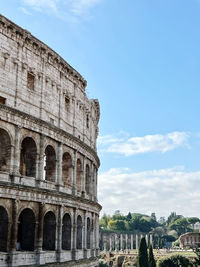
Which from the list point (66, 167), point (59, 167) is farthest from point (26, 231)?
point (66, 167)

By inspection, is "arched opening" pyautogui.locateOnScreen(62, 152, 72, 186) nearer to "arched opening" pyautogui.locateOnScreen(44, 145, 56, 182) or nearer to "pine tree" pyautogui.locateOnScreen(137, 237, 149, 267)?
"arched opening" pyautogui.locateOnScreen(44, 145, 56, 182)

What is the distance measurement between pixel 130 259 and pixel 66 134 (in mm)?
59686

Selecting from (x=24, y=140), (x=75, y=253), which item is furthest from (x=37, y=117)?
(x=75, y=253)

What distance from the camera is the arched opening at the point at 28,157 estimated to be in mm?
21844

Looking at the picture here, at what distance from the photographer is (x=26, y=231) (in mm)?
21422

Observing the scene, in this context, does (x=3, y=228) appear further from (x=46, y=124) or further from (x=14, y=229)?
(x=46, y=124)

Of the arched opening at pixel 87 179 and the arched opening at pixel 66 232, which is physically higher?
the arched opening at pixel 87 179

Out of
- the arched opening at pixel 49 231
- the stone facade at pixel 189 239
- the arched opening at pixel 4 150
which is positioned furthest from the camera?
the stone facade at pixel 189 239

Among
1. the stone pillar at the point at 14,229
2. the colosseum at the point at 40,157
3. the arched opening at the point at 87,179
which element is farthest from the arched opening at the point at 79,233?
the stone pillar at the point at 14,229

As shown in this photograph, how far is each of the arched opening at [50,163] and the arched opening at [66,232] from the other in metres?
3.01

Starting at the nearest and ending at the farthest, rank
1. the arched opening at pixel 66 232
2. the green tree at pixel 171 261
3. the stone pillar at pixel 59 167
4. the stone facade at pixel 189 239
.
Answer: the stone pillar at pixel 59 167, the arched opening at pixel 66 232, the green tree at pixel 171 261, the stone facade at pixel 189 239

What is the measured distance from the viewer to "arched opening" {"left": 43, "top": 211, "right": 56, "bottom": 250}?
22.8m

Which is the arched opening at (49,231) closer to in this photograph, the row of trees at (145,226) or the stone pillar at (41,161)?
the stone pillar at (41,161)

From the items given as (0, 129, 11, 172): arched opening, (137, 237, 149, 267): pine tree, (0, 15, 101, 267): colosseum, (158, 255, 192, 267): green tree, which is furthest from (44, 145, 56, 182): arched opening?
(158, 255, 192, 267): green tree
